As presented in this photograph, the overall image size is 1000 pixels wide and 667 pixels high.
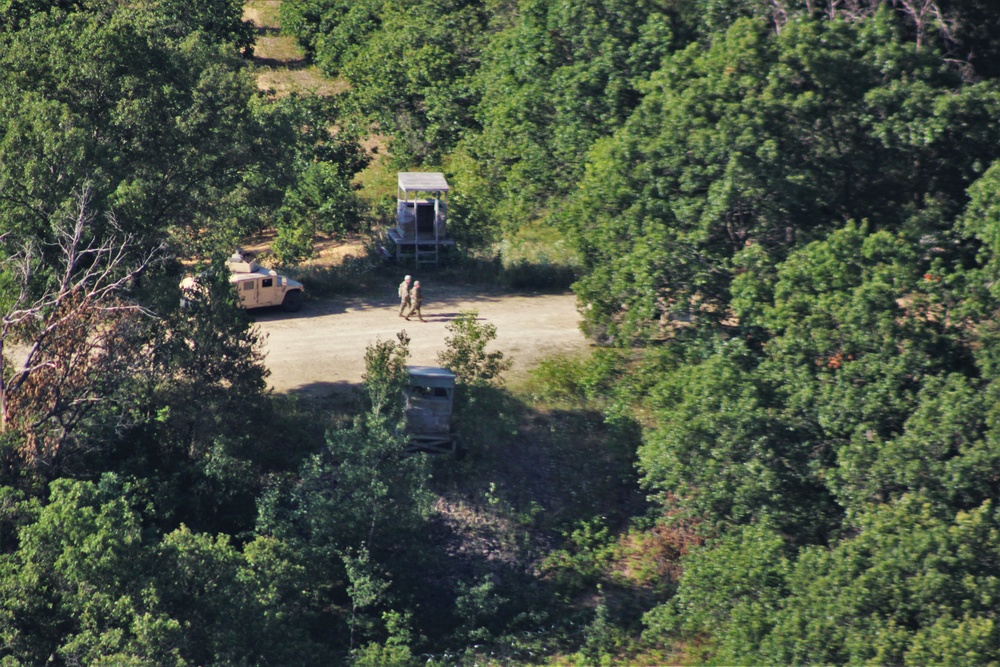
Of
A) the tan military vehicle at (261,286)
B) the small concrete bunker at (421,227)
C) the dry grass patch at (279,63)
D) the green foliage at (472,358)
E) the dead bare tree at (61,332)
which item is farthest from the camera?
the dry grass patch at (279,63)

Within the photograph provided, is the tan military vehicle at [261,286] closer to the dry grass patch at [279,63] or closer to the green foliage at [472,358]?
the green foliage at [472,358]

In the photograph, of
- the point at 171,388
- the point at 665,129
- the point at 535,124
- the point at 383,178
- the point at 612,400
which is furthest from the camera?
the point at 383,178

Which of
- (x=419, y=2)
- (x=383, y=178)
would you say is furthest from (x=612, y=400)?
(x=419, y=2)

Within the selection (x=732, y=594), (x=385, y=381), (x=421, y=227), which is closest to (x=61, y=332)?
(x=385, y=381)

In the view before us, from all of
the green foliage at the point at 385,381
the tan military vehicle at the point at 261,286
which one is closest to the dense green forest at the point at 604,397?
the green foliage at the point at 385,381

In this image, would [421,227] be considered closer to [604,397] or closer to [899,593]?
[604,397]

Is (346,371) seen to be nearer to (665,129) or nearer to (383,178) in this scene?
(665,129)
